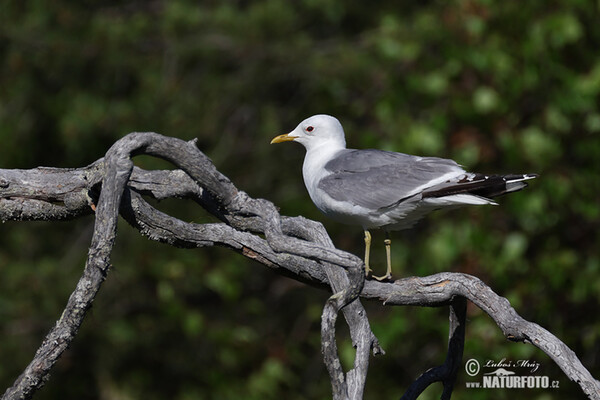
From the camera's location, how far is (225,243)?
260 centimetres

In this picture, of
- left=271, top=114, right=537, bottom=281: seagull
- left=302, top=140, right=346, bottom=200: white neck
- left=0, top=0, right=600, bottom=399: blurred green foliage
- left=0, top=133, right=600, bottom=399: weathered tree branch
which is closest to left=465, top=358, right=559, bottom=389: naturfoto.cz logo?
left=0, top=0, right=600, bottom=399: blurred green foliage

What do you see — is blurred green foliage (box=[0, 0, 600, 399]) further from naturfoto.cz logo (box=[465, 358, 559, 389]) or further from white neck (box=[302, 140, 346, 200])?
white neck (box=[302, 140, 346, 200])

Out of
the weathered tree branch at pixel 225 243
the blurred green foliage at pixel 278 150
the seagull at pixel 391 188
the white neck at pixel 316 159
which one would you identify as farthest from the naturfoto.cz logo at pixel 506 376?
the weathered tree branch at pixel 225 243

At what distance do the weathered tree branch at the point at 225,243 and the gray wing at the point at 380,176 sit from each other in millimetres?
584

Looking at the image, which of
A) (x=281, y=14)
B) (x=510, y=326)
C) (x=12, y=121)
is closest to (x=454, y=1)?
(x=281, y=14)

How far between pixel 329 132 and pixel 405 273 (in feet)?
7.51

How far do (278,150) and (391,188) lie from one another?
4.20 meters

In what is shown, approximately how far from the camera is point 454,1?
6391 millimetres

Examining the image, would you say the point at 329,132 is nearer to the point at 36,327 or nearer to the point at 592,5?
the point at 592,5

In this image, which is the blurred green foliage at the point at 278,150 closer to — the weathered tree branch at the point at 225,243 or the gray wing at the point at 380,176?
the gray wing at the point at 380,176

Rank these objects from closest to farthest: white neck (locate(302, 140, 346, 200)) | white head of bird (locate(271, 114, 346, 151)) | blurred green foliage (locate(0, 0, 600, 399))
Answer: white neck (locate(302, 140, 346, 200))
white head of bird (locate(271, 114, 346, 151))
blurred green foliage (locate(0, 0, 600, 399))

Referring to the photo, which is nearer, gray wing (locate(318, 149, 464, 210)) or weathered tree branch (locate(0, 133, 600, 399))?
weathered tree branch (locate(0, 133, 600, 399))

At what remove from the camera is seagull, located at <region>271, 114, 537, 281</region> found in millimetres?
3082

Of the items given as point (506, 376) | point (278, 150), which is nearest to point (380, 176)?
point (506, 376)
